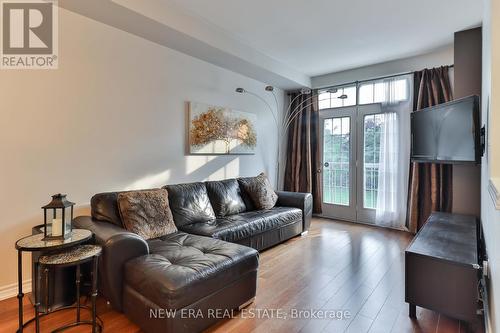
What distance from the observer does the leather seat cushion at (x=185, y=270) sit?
1603mm

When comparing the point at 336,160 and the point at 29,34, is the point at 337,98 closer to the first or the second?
the point at 336,160

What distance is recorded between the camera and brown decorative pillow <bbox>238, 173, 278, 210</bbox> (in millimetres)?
3749

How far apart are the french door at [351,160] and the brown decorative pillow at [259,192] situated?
149 centimetres

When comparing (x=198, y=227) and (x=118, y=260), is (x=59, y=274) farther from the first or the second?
(x=198, y=227)

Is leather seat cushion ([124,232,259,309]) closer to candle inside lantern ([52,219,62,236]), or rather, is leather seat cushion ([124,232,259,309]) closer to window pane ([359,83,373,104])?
candle inside lantern ([52,219,62,236])

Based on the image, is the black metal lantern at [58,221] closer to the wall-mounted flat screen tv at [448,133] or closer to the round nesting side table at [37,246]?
the round nesting side table at [37,246]

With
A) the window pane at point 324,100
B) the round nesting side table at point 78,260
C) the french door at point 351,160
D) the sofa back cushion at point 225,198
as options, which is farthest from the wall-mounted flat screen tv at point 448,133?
the round nesting side table at point 78,260

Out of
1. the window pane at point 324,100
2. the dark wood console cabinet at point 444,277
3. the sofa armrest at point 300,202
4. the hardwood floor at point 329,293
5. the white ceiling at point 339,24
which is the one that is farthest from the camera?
the window pane at point 324,100

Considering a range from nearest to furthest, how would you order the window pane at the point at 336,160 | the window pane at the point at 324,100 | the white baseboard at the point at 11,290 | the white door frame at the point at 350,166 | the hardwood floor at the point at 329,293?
1. the hardwood floor at the point at 329,293
2. the white baseboard at the point at 11,290
3. the white door frame at the point at 350,166
4. the window pane at the point at 336,160
5. the window pane at the point at 324,100

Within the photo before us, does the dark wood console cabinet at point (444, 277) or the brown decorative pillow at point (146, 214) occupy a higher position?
the brown decorative pillow at point (146, 214)

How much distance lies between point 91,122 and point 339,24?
2.76m

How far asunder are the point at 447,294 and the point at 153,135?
2973 millimetres

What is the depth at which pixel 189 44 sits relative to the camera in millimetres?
3104

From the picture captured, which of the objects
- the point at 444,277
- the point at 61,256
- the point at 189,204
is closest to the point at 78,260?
the point at 61,256
